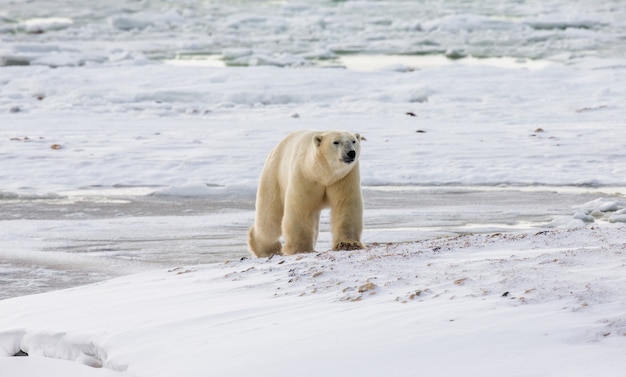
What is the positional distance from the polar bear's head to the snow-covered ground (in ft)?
2.08

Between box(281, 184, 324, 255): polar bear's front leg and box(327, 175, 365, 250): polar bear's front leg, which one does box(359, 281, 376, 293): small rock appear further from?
box(281, 184, 324, 255): polar bear's front leg

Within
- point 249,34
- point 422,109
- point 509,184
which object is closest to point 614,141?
point 509,184

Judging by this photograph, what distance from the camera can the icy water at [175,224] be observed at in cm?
612

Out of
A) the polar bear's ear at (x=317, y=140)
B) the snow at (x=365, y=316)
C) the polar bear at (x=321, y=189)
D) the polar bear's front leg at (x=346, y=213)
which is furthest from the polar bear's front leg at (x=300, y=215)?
the snow at (x=365, y=316)

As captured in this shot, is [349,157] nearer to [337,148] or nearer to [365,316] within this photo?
[337,148]

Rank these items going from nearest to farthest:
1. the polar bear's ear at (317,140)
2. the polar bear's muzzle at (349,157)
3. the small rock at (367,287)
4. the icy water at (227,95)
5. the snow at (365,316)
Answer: the snow at (365,316) → the small rock at (367,287) → the polar bear's muzzle at (349,157) → the polar bear's ear at (317,140) → the icy water at (227,95)

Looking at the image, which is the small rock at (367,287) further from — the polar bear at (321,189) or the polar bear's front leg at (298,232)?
the polar bear's front leg at (298,232)

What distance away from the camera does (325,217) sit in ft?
25.6

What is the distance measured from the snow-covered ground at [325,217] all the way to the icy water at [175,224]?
1.1 inches

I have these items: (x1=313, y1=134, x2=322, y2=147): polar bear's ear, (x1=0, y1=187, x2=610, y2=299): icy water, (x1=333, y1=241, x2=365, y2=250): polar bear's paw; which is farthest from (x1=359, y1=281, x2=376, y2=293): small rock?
(x1=0, y1=187, x2=610, y2=299): icy water

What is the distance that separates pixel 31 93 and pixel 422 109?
5787mm

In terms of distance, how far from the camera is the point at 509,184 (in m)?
8.91

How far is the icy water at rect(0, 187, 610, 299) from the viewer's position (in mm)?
6117

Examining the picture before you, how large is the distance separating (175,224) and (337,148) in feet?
6.94
